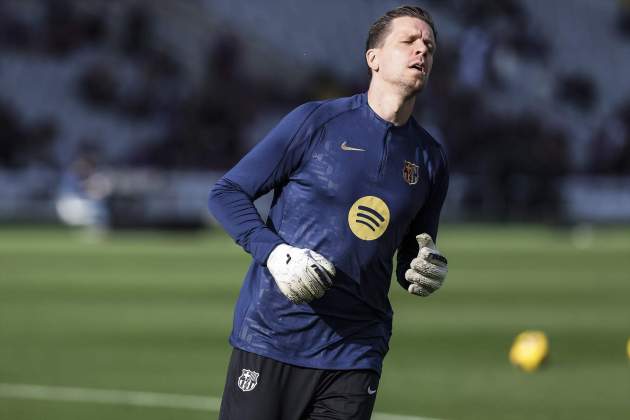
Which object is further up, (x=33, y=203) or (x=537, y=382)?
(x=33, y=203)

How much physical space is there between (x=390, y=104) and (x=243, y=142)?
40883mm

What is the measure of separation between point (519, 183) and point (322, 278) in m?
38.8

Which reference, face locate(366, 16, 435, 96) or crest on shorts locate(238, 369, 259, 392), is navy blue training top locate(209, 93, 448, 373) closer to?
crest on shorts locate(238, 369, 259, 392)

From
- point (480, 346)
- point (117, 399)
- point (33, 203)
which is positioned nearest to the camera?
point (117, 399)

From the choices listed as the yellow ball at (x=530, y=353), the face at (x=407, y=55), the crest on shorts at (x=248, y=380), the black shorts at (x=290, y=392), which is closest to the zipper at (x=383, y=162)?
the face at (x=407, y=55)

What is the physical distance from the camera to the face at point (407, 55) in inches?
200

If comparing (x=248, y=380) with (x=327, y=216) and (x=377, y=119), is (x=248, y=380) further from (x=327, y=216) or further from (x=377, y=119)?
(x=377, y=119)

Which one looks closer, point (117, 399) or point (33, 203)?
point (117, 399)

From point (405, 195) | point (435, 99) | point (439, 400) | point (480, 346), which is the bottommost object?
point (405, 195)

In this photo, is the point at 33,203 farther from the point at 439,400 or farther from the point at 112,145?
the point at 439,400

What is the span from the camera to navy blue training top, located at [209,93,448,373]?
5.10 m

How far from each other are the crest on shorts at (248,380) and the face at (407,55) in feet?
3.93

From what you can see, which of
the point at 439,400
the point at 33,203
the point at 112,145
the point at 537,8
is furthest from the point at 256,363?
the point at 537,8

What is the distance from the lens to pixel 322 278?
15.9ft
